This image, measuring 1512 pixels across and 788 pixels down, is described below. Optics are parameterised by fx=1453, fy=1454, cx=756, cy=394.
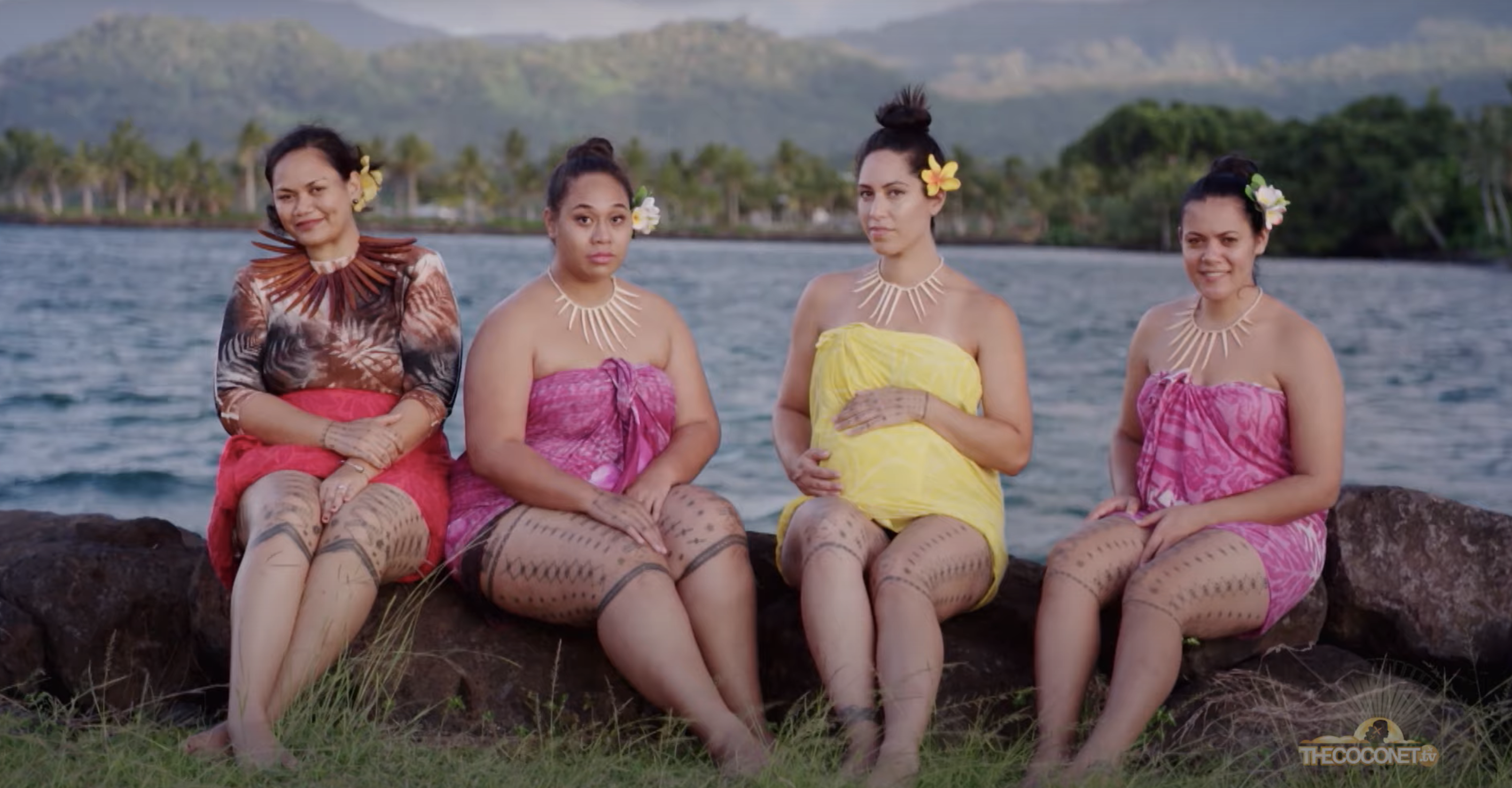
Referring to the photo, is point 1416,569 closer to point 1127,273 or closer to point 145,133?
point 1127,273

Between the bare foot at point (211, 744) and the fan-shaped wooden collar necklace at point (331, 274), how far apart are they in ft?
4.52

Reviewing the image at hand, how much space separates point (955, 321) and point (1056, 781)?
1.56m

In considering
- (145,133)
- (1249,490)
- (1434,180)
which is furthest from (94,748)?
(145,133)

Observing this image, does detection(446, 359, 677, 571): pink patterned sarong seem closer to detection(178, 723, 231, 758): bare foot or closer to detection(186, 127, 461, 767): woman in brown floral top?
detection(186, 127, 461, 767): woman in brown floral top

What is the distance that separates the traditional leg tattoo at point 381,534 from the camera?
13.4 ft

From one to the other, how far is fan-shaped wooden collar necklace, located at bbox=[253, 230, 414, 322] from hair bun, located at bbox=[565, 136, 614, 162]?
0.59 m

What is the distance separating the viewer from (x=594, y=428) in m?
4.58

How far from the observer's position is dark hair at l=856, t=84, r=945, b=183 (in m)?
4.64

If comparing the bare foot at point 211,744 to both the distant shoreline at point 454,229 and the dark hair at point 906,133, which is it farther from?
the distant shoreline at point 454,229

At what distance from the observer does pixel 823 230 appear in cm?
12575

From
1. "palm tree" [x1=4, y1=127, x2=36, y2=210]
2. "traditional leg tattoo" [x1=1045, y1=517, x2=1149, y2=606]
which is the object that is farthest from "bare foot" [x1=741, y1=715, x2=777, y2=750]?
"palm tree" [x1=4, y1=127, x2=36, y2=210]

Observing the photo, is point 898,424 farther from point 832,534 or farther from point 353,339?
point 353,339

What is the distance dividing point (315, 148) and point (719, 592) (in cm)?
188

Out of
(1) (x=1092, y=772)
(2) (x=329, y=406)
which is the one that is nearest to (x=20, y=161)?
(2) (x=329, y=406)
